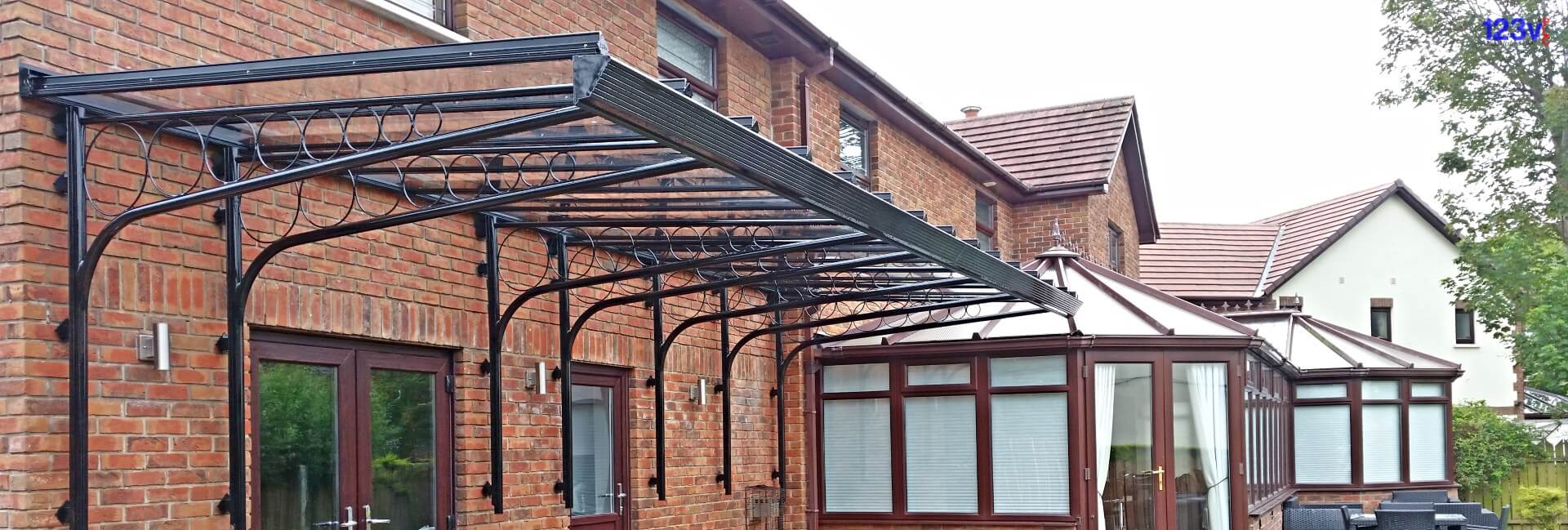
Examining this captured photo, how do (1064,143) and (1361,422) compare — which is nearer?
(1064,143)

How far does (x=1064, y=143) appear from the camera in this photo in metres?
20.2

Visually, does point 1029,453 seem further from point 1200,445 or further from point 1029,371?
point 1200,445

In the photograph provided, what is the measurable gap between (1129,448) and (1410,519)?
4.00 meters

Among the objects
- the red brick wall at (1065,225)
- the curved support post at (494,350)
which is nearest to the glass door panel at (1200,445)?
the red brick wall at (1065,225)

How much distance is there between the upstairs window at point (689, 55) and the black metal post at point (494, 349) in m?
2.73

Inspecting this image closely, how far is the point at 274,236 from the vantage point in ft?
20.9

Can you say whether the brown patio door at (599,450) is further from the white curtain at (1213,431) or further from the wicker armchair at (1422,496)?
the wicker armchair at (1422,496)

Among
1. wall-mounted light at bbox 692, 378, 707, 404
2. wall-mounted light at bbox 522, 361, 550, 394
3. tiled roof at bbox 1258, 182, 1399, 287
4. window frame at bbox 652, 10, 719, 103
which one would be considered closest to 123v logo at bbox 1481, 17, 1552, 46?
tiled roof at bbox 1258, 182, 1399, 287

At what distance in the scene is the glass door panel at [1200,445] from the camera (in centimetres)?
1273

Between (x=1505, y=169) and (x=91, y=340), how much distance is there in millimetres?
22395

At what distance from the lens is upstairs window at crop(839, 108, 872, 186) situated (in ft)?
45.7

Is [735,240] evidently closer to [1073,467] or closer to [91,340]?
[91,340]

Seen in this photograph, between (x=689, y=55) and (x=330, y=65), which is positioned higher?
(x=689, y=55)

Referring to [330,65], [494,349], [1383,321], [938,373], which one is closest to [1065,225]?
[938,373]
